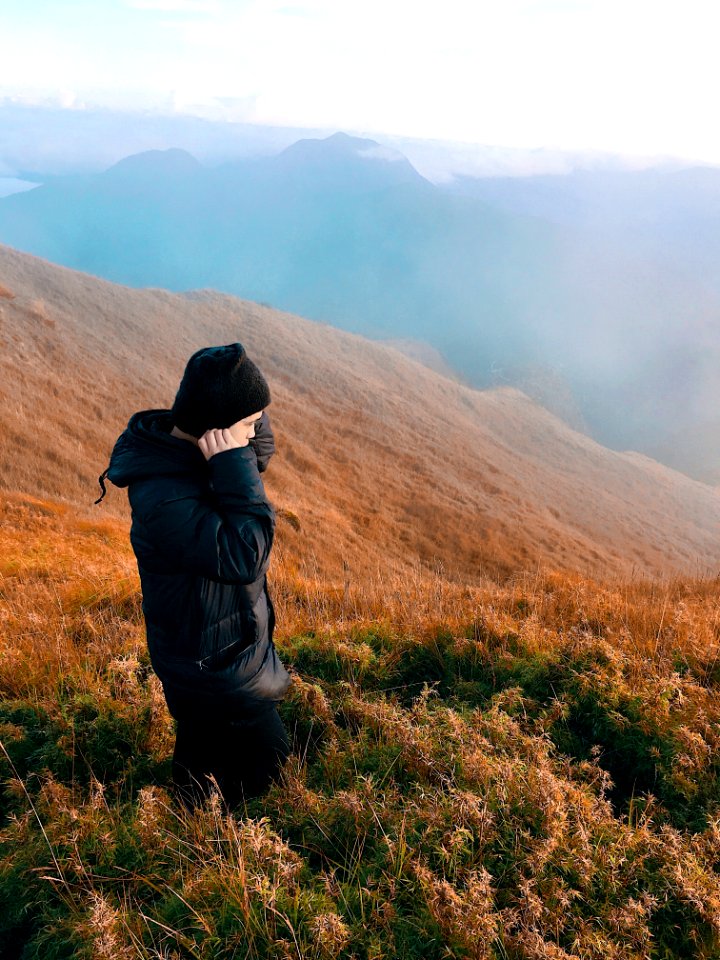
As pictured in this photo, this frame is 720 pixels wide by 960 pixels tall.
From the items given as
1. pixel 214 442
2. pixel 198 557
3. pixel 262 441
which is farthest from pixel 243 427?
pixel 198 557

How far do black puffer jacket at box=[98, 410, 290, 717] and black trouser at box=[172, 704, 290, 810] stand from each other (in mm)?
164

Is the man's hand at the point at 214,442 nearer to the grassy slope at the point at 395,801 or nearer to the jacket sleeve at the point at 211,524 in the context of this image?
the jacket sleeve at the point at 211,524

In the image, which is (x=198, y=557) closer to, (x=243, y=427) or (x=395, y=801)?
(x=243, y=427)

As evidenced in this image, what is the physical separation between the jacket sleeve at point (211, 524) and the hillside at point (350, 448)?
9040mm

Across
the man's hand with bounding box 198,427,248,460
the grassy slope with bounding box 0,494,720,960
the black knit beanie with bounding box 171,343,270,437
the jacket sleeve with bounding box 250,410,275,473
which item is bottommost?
the grassy slope with bounding box 0,494,720,960

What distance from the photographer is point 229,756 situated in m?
3.08

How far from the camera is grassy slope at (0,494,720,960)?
2.40 metres

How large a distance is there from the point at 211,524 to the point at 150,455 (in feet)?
1.52

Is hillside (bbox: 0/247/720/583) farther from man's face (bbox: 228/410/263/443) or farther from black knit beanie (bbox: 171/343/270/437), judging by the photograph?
black knit beanie (bbox: 171/343/270/437)

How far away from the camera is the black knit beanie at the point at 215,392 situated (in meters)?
2.54

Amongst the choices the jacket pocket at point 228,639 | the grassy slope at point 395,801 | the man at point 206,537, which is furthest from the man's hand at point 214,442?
the grassy slope at point 395,801

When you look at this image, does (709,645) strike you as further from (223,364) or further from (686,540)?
(686,540)

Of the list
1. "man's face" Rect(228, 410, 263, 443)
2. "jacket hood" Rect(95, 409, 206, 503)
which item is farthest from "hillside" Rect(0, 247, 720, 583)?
"jacket hood" Rect(95, 409, 206, 503)

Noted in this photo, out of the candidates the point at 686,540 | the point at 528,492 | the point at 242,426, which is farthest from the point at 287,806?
the point at 686,540
